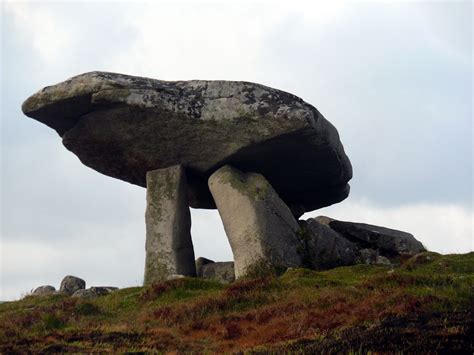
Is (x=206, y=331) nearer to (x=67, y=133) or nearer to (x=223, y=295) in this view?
(x=223, y=295)

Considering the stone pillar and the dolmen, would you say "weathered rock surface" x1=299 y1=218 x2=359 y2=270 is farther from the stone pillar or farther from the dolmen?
the stone pillar

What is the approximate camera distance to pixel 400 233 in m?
26.9

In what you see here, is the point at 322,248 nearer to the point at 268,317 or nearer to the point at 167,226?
the point at 167,226

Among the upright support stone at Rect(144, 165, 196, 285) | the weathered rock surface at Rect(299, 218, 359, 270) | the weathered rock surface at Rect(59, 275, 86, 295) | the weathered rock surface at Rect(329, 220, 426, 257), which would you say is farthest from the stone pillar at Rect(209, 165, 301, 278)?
the weathered rock surface at Rect(59, 275, 86, 295)

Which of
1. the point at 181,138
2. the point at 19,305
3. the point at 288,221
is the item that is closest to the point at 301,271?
the point at 288,221

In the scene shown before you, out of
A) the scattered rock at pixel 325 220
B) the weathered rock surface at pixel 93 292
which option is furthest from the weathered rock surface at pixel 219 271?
the scattered rock at pixel 325 220

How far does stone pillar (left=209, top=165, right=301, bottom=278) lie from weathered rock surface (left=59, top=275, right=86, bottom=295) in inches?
216

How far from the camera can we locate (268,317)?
13.2 m

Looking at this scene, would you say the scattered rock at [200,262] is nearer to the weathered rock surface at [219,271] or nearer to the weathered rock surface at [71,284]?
the weathered rock surface at [219,271]

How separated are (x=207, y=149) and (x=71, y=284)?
6.48m

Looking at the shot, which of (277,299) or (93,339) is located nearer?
(93,339)

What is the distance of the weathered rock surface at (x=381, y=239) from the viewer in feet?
84.5

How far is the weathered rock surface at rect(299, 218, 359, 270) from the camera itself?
71.2 feet

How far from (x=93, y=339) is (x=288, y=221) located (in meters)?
11.1
